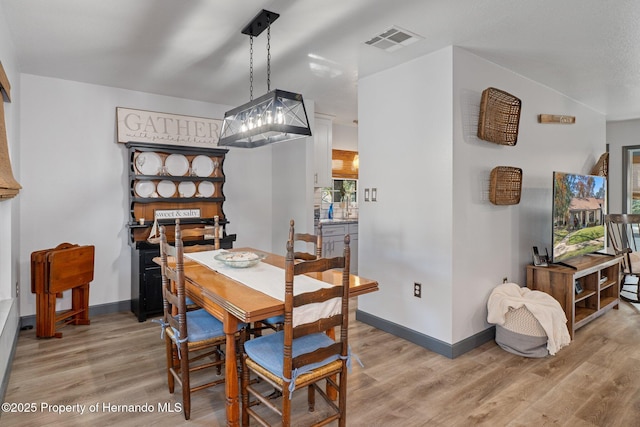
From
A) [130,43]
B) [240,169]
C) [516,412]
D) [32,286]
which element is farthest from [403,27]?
[32,286]

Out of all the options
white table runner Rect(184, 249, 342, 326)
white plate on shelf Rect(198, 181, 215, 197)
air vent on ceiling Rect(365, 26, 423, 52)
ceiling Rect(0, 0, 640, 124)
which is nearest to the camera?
white table runner Rect(184, 249, 342, 326)

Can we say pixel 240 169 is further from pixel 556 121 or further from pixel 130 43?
pixel 556 121

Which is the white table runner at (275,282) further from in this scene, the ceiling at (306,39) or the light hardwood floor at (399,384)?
the ceiling at (306,39)

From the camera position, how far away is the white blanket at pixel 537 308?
2.94 metres

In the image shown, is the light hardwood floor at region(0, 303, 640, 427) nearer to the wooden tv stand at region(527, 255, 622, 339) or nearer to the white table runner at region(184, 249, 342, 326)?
the wooden tv stand at region(527, 255, 622, 339)

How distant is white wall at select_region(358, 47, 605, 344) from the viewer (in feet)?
9.82

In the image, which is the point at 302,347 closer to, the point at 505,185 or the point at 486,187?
the point at 486,187

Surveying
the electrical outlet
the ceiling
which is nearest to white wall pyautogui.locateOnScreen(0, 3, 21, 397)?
the ceiling

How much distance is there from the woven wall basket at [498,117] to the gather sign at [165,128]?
3126 millimetres

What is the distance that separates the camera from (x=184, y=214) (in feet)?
14.5

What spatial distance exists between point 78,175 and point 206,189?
134 cm

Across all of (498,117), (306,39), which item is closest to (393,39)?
(306,39)

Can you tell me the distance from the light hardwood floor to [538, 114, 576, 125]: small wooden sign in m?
2.16

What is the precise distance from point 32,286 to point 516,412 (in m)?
4.02
